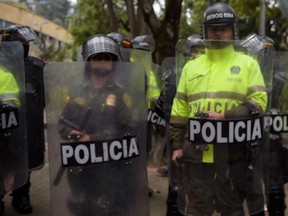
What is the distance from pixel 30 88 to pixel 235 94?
7.19 feet

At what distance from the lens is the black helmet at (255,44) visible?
3154mm

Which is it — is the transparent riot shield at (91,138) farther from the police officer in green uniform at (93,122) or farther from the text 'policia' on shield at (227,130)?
the text 'policia' on shield at (227,130)

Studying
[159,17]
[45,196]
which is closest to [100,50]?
[45,196]

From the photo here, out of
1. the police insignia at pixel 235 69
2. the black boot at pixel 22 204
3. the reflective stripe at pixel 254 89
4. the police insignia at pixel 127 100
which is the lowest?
the black boot at pixel 22 204

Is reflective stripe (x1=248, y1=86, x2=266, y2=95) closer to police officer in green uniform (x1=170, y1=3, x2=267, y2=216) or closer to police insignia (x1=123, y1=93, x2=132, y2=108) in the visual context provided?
police officer in green uniform (x1=170, y1=3, x2=267, y2=216)

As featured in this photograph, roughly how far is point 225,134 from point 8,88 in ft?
5.10

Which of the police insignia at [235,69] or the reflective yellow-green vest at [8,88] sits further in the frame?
the reflective yellow-green vest at [8,88]

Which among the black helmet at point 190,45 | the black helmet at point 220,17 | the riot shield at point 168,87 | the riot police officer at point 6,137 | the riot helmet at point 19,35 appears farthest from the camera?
the riot helmet at point 19,35

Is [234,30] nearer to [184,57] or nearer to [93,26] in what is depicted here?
[184,57]

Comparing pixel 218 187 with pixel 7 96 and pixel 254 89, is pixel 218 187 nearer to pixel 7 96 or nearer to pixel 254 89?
pixel 254 89

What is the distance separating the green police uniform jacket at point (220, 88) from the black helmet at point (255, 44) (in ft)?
0.66

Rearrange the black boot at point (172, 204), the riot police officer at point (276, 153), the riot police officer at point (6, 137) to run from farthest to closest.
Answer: the black boot at point (172, 204)
the riot police officer at point (276, 153)
the riot police officer at point (6, 137)

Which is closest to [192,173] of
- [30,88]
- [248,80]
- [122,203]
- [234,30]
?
[122,203]

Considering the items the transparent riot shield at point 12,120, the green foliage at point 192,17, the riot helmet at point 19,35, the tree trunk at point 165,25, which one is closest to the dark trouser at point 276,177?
the transparent riot shield at point 12,120
